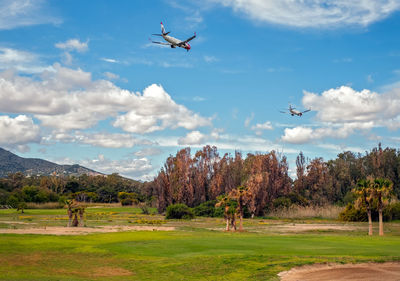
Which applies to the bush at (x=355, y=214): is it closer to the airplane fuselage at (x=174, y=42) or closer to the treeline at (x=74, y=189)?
the airplane fuselage at (x=174, y=42)

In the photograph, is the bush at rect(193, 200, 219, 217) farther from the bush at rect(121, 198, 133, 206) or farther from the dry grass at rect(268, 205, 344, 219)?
the bush at rect(121, 198, 133, 206)

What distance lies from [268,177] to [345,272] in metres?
83.0

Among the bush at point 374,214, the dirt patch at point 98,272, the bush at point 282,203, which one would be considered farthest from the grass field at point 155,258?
the bush at point 282,203

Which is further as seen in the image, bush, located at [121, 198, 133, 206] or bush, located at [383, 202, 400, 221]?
bush, located at [121, 198, 133, 206]

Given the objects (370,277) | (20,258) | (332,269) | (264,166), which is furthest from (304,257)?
(264,166)

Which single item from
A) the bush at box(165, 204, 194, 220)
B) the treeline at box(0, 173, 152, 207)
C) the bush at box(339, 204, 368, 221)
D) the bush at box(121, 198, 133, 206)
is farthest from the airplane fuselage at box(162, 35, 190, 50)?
the bush at box(121, 198, 133, 206)

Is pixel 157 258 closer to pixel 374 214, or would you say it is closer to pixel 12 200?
pixel 374 214

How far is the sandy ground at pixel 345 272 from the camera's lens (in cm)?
2052

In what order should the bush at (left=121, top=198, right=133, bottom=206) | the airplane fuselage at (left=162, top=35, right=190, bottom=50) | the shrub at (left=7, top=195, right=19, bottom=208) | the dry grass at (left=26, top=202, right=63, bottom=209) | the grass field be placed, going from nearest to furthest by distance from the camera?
the grass field → the airplane fuselage at (left=162, top=35, right=190, bottom=50) → the shrub at (left=7, top=195, right=19, bottom=208) → the dry grass at (left=26, top=202, right=63, bottom=209) → the bush at (left=121, top=198, right=133, bottom=206)

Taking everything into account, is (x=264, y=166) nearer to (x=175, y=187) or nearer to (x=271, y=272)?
(x=175, y=187)

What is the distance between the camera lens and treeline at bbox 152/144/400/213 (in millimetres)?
106750

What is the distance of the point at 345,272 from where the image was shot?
21.9 metres

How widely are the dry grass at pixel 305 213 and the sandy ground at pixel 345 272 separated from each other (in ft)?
213

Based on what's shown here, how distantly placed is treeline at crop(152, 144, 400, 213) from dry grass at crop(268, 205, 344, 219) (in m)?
4.10
